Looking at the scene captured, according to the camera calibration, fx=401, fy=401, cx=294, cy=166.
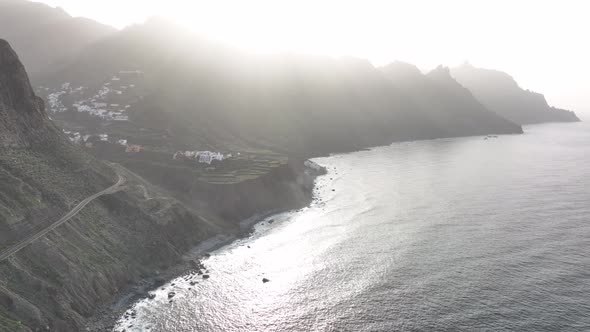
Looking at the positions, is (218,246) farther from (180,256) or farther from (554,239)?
(554,239)

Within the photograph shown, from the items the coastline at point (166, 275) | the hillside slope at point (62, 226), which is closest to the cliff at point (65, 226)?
the hillside slope at point (62, 226)

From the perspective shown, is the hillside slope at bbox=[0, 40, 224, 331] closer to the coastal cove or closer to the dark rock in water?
the dark rock in water

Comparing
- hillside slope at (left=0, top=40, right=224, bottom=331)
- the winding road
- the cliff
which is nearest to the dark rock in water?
the cliff

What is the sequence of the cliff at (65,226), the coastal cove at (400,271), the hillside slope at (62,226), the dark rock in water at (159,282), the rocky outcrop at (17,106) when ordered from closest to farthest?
→ the hillside slope at (62,226) < the cliff at (65,226) < the coastal cove at (400,271) < the dark rock in water at (159,282) < the rocky outcrop at (17,106)

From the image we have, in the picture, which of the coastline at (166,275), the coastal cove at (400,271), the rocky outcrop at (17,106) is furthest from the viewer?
the rocky outcrop at (17,106)

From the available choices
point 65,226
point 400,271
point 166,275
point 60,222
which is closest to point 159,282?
point 166,275

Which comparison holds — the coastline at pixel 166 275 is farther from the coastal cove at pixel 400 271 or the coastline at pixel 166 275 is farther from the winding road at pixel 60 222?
the winding road at pixel 60 222

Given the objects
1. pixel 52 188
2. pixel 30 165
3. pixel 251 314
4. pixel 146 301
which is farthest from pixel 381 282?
pixel 30 165
